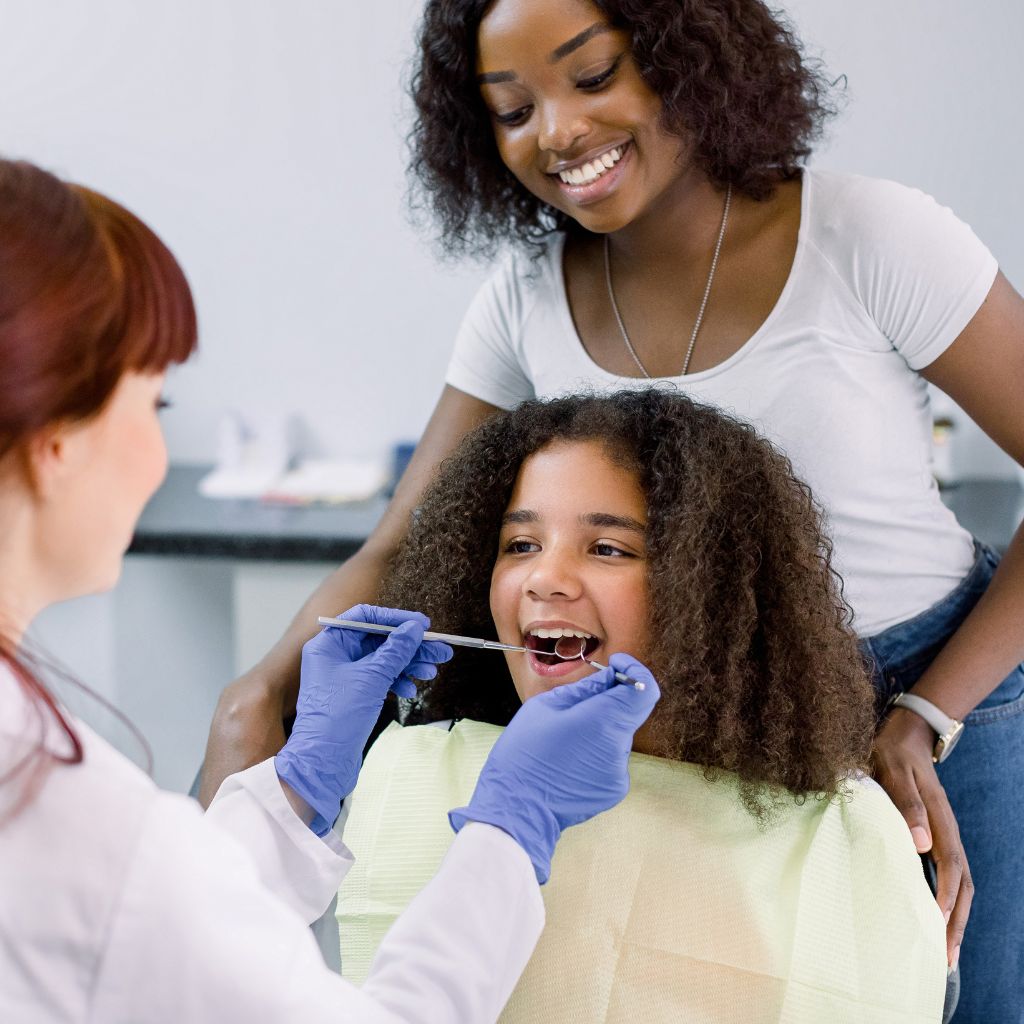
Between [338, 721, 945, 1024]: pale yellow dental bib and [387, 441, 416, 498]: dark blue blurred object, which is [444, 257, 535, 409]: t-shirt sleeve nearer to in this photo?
[338, 721, 945, 1024]: pale yellow dental bib

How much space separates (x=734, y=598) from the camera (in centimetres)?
127

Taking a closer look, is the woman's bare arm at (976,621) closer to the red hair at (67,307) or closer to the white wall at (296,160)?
the red hair at (67,307)

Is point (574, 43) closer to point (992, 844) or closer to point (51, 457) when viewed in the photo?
point (51, 457)

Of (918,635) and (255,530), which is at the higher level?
(918,635)

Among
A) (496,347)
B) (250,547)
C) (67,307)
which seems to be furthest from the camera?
(250,547)

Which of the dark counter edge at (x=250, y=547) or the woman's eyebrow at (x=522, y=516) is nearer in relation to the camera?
the woman's eyebrow at (x=522, y=516)

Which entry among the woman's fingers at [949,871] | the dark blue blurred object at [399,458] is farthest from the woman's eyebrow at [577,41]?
the dark blue blurred object at [399,458]

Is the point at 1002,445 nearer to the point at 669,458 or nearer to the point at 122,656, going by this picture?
the point at 669,458

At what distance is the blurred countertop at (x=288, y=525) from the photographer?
7.85ft

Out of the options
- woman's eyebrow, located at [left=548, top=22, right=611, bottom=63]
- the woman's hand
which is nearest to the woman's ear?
woman's eyebrow, located at [left=548, top=22, right=611, bottom=63]

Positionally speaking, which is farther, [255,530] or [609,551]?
[255,530]

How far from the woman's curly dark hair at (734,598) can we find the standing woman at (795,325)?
0.09 meters

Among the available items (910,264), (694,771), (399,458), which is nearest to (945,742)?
(694,771)

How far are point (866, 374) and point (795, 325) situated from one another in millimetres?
96
